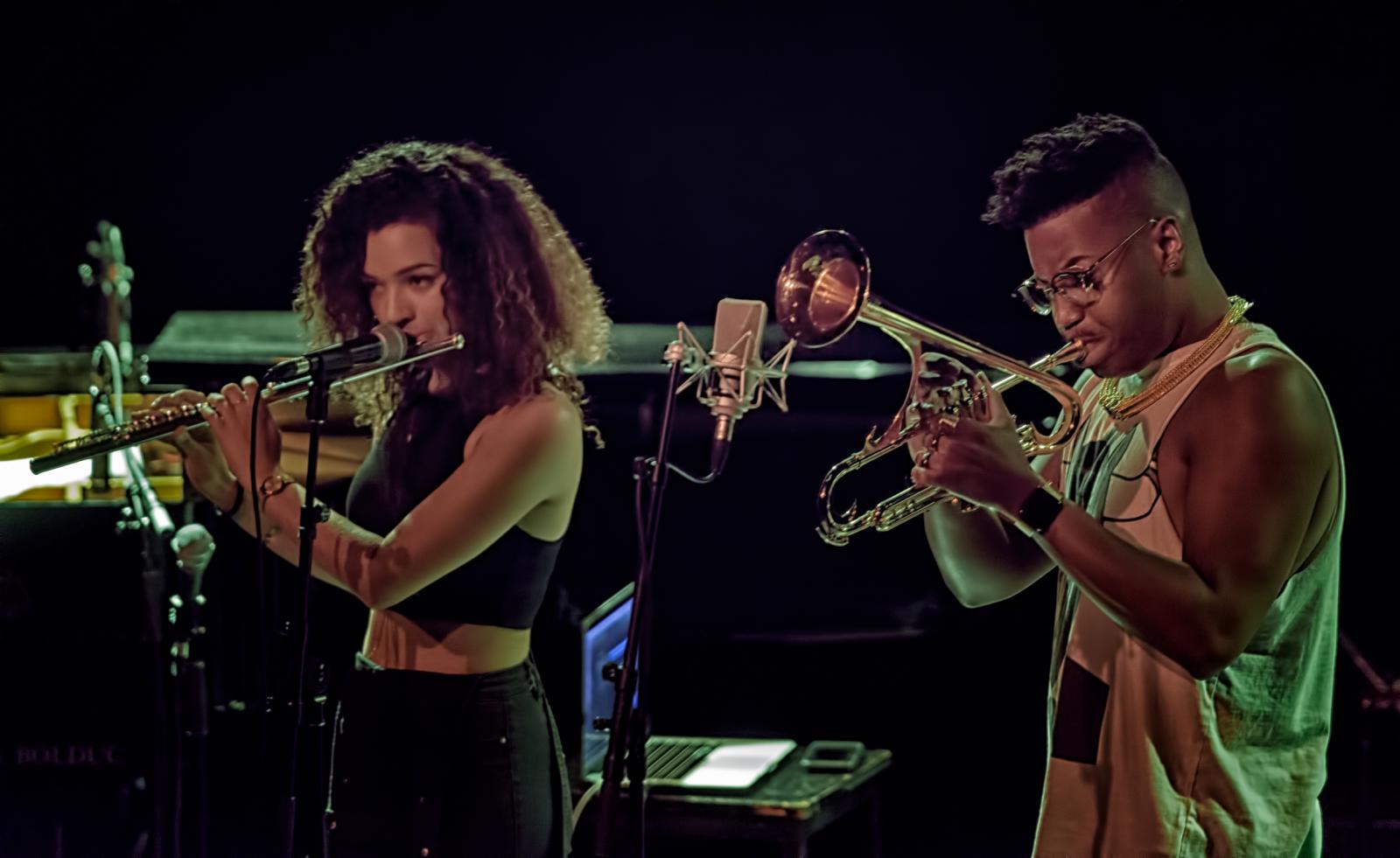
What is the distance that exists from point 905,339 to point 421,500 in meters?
0.96

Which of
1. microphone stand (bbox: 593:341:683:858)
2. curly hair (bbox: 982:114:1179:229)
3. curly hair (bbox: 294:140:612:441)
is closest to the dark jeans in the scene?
microphone stand (bbox: 593:341:683:858)

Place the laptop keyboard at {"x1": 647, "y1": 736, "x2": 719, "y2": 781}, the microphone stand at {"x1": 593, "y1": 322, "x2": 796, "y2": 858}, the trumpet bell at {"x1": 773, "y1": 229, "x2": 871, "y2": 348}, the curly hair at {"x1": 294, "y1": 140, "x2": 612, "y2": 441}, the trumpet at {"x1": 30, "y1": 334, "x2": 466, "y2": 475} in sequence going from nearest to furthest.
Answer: the microphone stand at {"x1": 593, "y1": 322, "x2": 796, "y2": 858} < the trumpet bell at {"x1": 773, "y1": 229, "x2": 871, "y2": 348} < the trumpet at {"x1": 30, "y1": 334, "x2": 466, "y2": 475} < the curly hair at {"x1": 294, "y1": 140, "x2": 612, "y2": 441} < the laptop keyboard at {"x1": 647, "y1": 736, "x2": 719, "y2": 781}

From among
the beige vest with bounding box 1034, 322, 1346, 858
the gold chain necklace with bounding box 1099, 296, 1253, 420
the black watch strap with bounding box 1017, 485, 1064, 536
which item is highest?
the gold chain necklace with bounding box 1099, 296, 1253, 420

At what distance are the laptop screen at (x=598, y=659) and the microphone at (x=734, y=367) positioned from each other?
1.32 metres

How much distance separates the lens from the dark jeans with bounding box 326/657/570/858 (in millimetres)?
2434

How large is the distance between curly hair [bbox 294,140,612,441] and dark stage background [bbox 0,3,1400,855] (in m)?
1.30

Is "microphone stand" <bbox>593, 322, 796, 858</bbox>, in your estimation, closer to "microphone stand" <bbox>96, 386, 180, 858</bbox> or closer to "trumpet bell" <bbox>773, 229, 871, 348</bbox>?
"trumpet bell" <bbox>773, 229, 871, 348</bbox>

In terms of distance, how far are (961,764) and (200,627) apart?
7.70 feet

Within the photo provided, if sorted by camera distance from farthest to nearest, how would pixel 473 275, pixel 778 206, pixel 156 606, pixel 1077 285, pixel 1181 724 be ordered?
pixel 778 206
pixel 156 606
pixel 473 275
pixel 1077 285
pixel 1181 724

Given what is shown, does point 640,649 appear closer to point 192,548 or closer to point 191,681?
point 192,548

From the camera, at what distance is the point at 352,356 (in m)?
2.44

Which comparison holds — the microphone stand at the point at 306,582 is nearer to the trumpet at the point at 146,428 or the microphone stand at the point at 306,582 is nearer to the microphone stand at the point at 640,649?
the trumpet at the point at 146,428

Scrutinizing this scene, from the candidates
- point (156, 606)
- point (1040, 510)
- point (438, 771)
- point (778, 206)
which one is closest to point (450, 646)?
point (438, 771)

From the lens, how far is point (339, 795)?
2.49 metres
